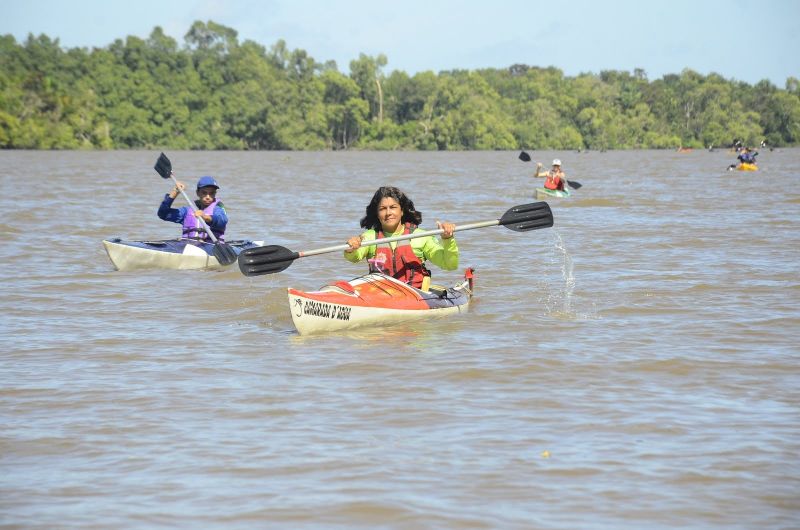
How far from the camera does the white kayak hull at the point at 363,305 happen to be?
918 cm

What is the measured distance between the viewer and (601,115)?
131m

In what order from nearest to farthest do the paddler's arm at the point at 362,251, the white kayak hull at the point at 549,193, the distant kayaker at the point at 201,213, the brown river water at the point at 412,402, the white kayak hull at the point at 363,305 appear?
the brown river water at the point at 412,402 → the white kayak hull at the point at 363,305 → the paddler's arm at the point at 362,251 → the distant kayaker at the point at 201,213 → the white kayak hull at the point at 549,193

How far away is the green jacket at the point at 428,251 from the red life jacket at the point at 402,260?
0.14ft

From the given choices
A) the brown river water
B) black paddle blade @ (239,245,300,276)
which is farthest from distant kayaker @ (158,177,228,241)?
black paddle blade @ (239,245,300,276)

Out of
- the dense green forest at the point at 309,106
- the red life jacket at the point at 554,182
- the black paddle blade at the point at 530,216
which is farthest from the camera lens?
the dense green forest at the point at 309,106

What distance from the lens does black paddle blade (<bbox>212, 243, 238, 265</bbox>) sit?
45.0 feet

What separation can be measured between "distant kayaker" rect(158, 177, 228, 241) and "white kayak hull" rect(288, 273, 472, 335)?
474 centimetres

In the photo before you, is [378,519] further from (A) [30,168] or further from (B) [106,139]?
(B) [106,139]

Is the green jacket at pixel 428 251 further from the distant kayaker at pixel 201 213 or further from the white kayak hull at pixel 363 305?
the distant kayaker at pixel 201 213

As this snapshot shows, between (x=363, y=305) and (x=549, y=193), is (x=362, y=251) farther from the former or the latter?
(x=549, y=193)

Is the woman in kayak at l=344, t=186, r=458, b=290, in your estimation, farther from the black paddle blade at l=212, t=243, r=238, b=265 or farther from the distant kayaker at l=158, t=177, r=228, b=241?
the distant kayaker at l=158, t=177, r=228, b=241

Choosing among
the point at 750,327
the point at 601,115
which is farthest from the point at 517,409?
the point at 601,115

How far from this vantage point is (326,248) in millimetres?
9781

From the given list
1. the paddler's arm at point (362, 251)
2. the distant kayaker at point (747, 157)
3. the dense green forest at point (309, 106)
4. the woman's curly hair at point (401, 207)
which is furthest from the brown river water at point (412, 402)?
the dense green forest at point (309, 106)
